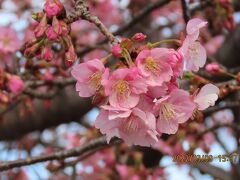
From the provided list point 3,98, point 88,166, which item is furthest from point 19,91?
point 88,166

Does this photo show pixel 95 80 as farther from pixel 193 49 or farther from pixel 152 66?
pixel 193 49

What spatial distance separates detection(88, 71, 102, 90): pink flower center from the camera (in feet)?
3.84

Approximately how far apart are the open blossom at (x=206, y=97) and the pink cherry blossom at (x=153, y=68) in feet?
0.48

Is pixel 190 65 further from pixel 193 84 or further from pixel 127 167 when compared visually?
pixel 127 167

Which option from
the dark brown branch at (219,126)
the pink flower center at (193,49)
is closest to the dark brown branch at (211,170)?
the dark brown branch at (219,126)

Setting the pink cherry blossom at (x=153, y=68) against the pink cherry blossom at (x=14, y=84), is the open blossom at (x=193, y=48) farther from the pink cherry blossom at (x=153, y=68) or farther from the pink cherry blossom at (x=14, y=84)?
the pink cherry blossom at (x=14, y=84)

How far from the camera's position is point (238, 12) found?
3.08 m

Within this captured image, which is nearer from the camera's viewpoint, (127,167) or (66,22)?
(66,22)

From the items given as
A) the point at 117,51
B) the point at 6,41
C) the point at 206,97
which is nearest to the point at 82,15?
the point at 117,51

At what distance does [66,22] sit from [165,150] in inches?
71.2

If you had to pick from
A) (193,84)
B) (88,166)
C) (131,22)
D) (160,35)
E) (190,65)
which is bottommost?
(88,166)

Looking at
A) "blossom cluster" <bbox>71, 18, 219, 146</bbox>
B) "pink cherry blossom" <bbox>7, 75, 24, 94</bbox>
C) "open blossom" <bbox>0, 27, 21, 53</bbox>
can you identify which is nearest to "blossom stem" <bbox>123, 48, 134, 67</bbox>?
"blossom cluster" <bbox>71, 18, 219, 146</bbox>

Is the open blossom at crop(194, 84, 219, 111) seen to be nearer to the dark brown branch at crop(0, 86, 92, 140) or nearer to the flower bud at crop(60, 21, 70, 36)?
the flower bud at crop(60, 21, 70, 36)

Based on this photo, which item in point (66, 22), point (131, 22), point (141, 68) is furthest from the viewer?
point (131, 22)
